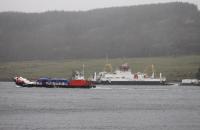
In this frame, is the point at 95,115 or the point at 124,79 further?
the point at 124,79

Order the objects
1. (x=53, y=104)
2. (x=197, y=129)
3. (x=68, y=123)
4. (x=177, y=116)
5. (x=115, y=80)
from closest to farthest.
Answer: (x=197, y=129), (x=68, y=123), (x=177, y=116), (x=53, y=104), (x=115, y=80)

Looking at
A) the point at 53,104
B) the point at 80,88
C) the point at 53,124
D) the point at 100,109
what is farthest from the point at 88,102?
the point at 80,88

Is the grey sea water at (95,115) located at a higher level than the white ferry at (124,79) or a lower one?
lower

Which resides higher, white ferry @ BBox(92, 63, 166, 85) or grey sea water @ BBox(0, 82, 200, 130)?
white ferry @ BBox(92, 63, 166, 85)

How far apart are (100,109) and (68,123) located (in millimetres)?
20242

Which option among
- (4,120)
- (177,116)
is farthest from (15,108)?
(177,116)

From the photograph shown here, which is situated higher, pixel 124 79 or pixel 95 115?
pixel 124 79

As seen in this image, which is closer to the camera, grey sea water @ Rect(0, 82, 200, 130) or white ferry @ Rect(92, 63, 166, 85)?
grey sea water @ Rect(0, 82, 200, 130)

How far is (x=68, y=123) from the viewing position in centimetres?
7444

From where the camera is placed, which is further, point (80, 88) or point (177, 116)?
point (80, 88)

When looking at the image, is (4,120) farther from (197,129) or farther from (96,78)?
(96,78)

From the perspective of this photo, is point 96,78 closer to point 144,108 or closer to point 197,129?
point 144,108

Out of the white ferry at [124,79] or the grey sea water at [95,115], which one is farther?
the white ferry at [124,79]

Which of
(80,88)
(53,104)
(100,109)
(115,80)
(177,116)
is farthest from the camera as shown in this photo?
(115,80)
